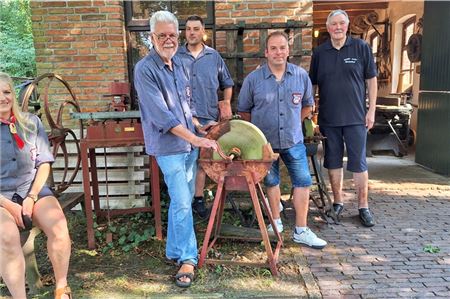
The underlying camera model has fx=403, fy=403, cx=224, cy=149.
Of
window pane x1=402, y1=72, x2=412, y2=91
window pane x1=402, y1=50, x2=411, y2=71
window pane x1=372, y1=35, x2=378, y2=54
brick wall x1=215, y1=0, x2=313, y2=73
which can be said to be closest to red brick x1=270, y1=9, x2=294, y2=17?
brick wall x1=215, y1=0, x2=313, y2=73

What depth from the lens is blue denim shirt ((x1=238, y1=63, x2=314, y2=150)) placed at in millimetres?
3322

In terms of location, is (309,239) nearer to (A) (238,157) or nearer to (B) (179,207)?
(A) (238,157)

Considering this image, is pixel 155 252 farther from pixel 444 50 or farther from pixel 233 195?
pixel 444 50

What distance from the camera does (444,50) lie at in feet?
18.6

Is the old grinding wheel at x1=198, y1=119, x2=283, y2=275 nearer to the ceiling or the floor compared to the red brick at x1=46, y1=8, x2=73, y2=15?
nearer to the floor

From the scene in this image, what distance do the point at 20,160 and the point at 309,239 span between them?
2406 mm

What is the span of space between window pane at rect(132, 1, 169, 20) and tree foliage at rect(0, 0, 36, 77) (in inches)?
337

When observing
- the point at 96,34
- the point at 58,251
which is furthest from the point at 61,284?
the point at 96,34

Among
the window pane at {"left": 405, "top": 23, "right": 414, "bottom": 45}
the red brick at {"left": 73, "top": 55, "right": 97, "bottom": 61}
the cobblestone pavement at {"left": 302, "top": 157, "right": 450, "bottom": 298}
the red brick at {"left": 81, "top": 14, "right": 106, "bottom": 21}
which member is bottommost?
the cobblestone pavement at {"left": 302, "top": 157, "right": 450, "bottom": 298}

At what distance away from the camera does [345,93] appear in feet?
12.6

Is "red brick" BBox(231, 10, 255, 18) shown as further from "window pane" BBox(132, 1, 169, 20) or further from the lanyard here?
the lanyard

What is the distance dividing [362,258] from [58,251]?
2.35 m

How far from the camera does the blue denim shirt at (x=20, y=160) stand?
2787mm

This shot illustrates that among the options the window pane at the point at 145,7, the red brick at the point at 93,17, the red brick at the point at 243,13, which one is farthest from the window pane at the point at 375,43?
the red brick at the point at 93,17
